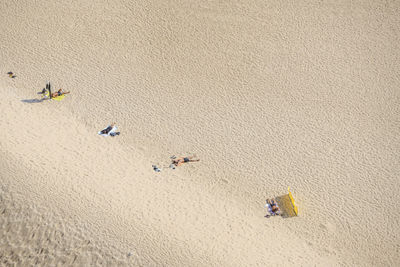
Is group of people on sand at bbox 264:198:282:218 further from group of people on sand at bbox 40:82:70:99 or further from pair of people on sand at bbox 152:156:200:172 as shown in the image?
group of people on sand at bbox 40:82:70:99

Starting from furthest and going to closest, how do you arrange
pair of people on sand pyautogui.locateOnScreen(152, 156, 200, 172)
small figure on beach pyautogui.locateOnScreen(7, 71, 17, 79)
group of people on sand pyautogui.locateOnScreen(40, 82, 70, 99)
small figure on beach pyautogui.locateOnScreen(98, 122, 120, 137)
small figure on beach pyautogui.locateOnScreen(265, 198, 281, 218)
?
small figure on beach pyautogui.locateOnScreen(7, 71, 17, 79)
group of people on sand pyautogui.locateOnScreen(40, 82, 70, 99)
small figure on beach pyautogui.locateOnScreen(98, 122, 120, 137)
pair of people on sand pyautogui.locateOnScreen(152, 156, 200, 172)
small figure on beach pyautogui.locateOnScreen(265, 198, 281, 218)

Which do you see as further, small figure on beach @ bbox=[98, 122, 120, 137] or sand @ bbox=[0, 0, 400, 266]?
small figure on beach @ bbox=[98, 122, 120, 137]

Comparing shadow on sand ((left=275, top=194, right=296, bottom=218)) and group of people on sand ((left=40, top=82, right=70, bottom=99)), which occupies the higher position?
→ group of people on sand ((left=40, top=82, right=70, bottom=99))

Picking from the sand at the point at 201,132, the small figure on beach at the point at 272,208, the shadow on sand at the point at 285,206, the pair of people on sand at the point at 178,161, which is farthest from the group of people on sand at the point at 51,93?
the shadow on sand at the point at 285,206

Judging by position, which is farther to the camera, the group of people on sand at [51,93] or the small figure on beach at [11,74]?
the small figure on beach at [11,74]

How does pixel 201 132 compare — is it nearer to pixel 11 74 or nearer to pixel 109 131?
pixel 109 131

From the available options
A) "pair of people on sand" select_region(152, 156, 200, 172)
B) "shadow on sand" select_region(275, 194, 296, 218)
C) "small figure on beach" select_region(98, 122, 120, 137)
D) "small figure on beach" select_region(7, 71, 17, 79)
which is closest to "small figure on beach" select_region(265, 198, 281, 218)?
"shadow on sand" select_region(275, 194, 296, 218)

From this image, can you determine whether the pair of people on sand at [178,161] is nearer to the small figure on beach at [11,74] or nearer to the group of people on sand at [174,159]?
the group of people on sand at [174,159]
